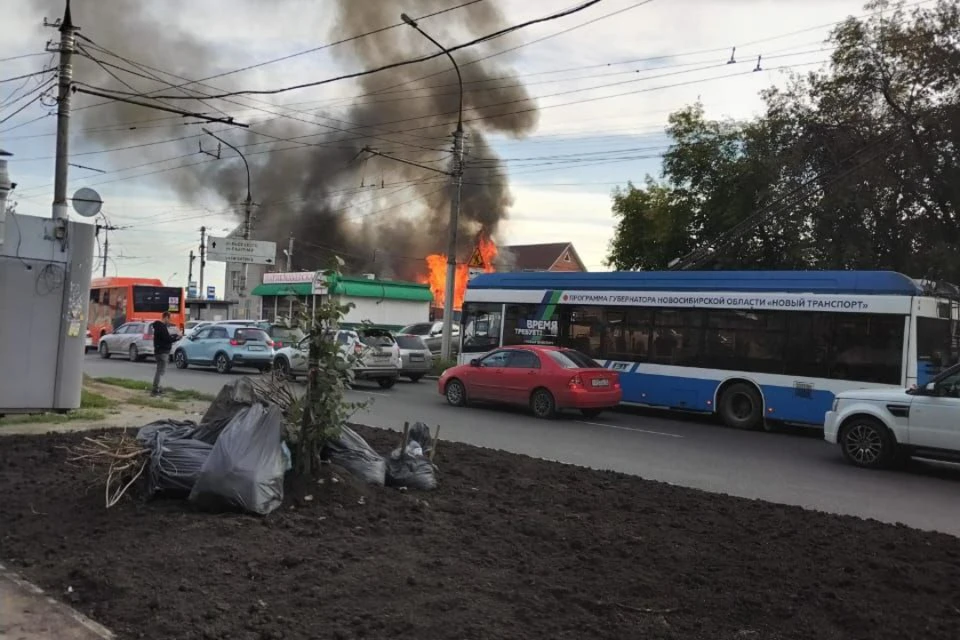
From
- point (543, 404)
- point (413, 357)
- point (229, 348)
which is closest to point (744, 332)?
point (543, 404)

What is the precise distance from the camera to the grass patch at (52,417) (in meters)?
10.6

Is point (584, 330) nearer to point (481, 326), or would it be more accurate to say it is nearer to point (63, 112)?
point (481, 326)

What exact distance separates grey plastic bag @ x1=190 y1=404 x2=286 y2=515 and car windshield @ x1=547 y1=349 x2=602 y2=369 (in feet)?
29.8

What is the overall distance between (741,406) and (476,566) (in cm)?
1077

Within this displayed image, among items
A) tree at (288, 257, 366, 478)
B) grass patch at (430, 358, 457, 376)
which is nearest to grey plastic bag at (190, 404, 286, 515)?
tree at (288, 257, 366, 478)

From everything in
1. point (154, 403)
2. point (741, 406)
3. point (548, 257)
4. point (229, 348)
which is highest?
point (548, 257)

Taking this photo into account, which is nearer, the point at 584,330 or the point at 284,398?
the point at 284,398

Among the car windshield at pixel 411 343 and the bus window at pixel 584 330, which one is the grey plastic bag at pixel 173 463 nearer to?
the bus window at pixel 584 330

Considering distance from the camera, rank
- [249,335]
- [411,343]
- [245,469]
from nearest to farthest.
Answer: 1. [245,469]
2. [411,343]
3. [249,335]

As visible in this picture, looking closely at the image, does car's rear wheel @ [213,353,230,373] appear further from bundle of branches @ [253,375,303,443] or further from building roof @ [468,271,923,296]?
bundle of branches @ [253,375,303,443]

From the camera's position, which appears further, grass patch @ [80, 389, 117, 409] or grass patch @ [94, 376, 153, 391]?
grass patch @ [94, 376, 153, 391]

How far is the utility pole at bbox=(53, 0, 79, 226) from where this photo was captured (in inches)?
544

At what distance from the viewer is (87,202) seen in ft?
42.5

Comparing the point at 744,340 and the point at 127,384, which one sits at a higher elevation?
the point at 744,340
